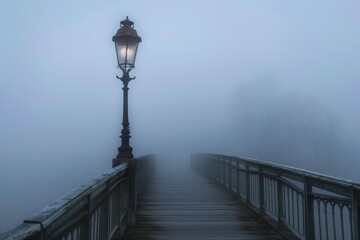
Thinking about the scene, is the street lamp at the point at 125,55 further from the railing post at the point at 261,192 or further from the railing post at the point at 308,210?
the railing post at the point at 308,210

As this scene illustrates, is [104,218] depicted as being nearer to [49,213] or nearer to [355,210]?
[49,213]

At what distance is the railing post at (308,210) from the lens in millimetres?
5443

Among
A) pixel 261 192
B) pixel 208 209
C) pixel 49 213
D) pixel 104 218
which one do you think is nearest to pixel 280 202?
pixel 261 192

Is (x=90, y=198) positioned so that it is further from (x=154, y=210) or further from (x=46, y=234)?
(x=154, y=210)

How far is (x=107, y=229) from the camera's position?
5594mm

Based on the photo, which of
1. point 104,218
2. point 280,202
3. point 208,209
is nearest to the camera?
point 104,218

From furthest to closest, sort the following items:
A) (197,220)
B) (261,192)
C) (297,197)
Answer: (197,220), (261,192), (297,197)

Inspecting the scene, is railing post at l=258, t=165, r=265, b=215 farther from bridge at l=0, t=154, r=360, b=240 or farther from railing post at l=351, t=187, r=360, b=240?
railing post at l=351, t=187, r=360, b=240

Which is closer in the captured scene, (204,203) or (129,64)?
(129,64)

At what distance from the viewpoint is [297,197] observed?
602cm

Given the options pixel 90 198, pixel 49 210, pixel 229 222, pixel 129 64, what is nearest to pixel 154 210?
pixel 229 222

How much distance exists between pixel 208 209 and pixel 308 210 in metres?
4.99

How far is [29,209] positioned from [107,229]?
18548cm

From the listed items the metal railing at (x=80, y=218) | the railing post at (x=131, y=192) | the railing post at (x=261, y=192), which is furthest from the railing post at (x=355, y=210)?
the railing post at (x=131, y=192)
